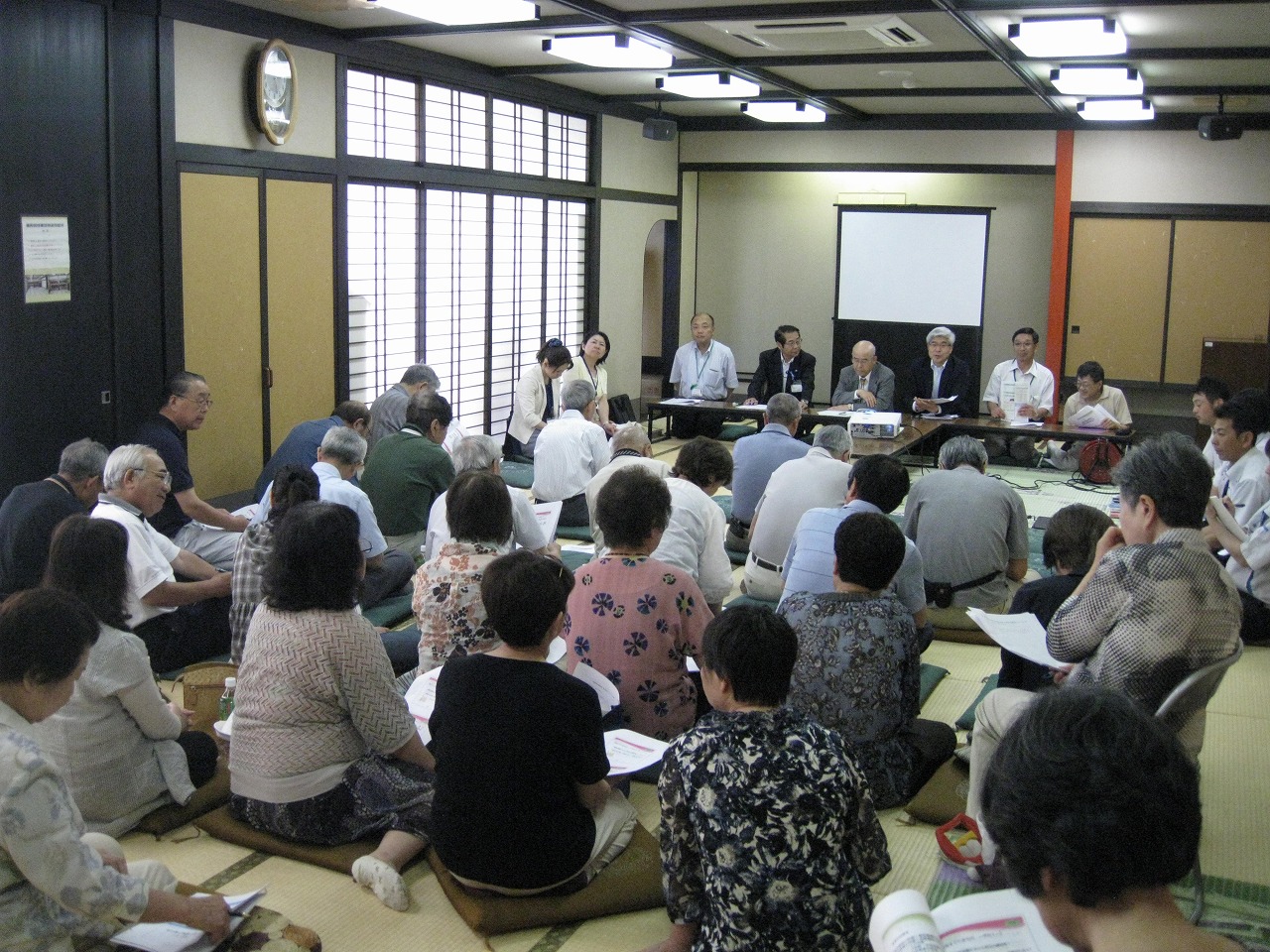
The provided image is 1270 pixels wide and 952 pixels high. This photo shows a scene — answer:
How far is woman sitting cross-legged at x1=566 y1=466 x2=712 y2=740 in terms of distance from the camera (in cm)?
346

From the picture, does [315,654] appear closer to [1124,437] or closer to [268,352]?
[268,352]

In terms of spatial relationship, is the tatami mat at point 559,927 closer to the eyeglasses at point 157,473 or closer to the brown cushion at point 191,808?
the brown cushion at point 191,808

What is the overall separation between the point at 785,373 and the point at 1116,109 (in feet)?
10.6

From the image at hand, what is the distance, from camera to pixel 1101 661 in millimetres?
2975

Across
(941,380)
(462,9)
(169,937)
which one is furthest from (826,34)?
(169,937)

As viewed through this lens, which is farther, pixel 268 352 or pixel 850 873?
pixel 268 352

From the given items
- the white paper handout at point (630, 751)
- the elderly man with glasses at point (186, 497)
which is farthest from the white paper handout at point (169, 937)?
the elderly man with glasses at point (186, 497)

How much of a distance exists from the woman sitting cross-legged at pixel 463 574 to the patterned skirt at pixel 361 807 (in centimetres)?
48

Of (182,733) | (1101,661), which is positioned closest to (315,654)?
(182,733)

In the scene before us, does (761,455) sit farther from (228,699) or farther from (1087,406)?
(1087,406)

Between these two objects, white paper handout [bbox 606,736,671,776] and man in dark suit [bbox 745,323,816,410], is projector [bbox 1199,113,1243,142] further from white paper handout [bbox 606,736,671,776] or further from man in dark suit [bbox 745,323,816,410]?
white paper handout [bbox 606,736,671,776]

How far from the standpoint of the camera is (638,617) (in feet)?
11.3

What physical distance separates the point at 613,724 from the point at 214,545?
2286 mm

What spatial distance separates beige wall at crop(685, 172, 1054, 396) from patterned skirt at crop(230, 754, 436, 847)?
30.6 ft
